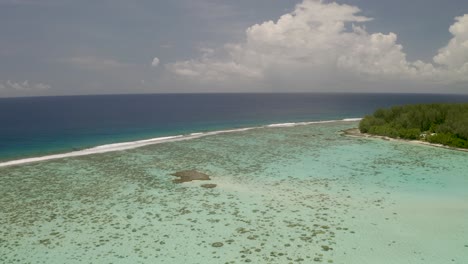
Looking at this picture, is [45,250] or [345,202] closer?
[45,250]

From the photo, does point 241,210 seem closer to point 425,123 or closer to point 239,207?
point 239,207

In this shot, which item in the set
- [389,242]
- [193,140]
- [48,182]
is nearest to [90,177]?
[48,182]

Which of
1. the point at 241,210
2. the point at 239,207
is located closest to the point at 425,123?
the point at 239,207

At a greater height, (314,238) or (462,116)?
(462,116)

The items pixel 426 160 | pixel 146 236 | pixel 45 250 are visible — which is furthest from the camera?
pixel 426 160

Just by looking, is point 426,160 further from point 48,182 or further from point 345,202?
point 48,182

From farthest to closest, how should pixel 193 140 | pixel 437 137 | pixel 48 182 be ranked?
pixel 193 140 < pixel 437 137 < pixel 48 182

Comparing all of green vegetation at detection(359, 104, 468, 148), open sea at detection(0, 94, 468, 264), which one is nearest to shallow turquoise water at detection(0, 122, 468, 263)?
open sea at detection(0, 94, 468, 264)

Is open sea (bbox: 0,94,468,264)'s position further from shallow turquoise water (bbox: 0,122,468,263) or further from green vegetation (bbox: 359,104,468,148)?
green vegetation (bbox: 359,104,468,148)
